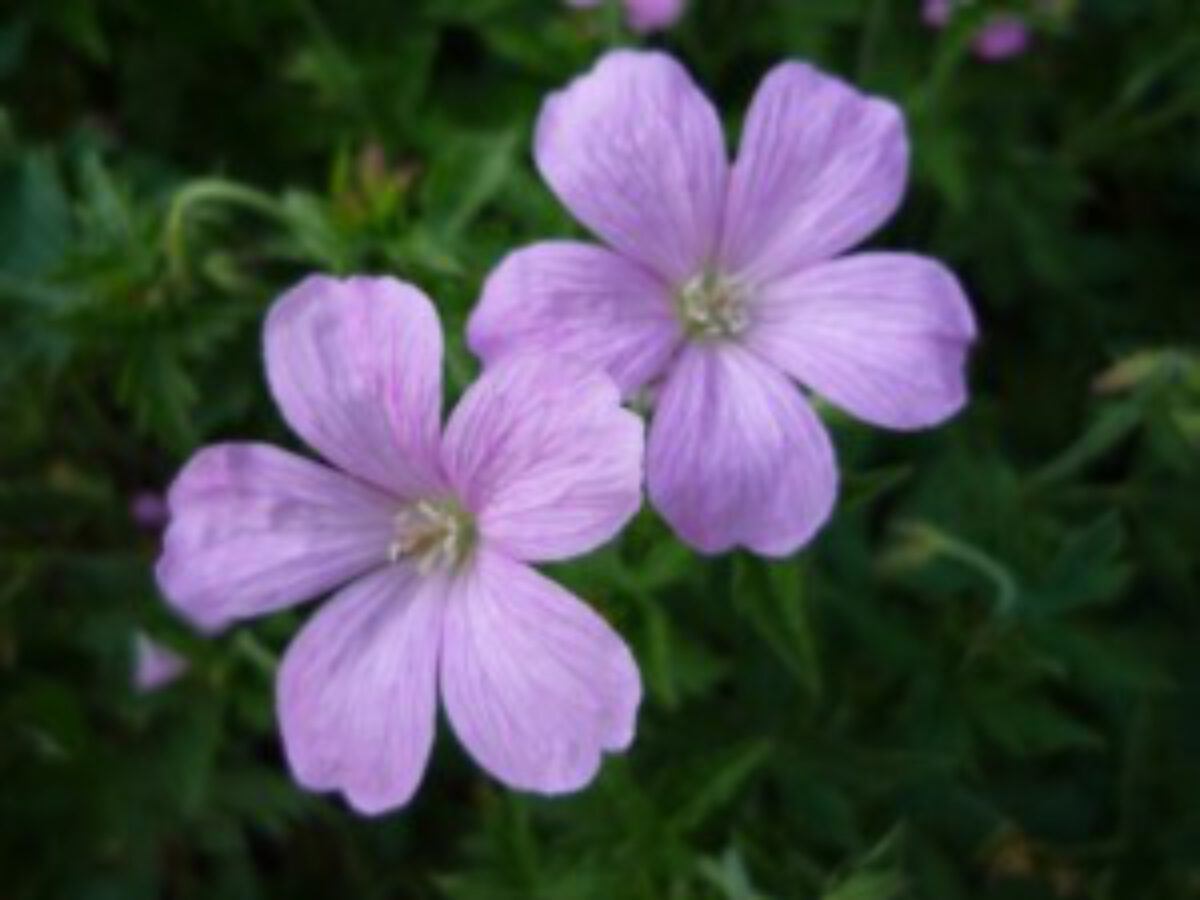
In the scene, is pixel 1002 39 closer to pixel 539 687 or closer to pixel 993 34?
pixel 993 34

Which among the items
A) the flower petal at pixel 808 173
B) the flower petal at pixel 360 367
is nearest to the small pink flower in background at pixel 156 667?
the flower petal at pixel 360 367

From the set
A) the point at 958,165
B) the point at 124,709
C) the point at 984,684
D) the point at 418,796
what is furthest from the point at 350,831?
the point at 958,165

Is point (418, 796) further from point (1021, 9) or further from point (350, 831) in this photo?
point (1021, 9)

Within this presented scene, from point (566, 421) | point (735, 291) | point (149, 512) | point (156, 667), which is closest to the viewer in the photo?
point (566, 421)

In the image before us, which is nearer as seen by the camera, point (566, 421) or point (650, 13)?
point (566, 421)

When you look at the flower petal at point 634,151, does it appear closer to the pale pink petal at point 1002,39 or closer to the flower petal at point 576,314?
the flower petal at point 576,314

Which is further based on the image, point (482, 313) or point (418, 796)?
point (418, 796)

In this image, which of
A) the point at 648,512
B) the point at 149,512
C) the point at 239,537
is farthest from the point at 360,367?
the point at 149,512
